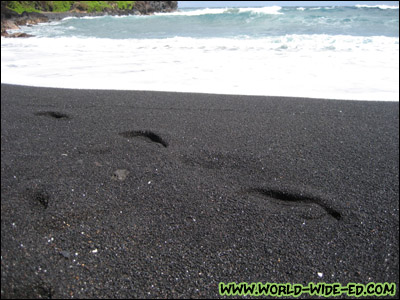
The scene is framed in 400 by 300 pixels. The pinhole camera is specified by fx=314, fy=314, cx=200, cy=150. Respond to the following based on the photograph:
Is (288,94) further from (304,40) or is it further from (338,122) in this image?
(304,40)

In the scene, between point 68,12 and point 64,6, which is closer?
point 68,12

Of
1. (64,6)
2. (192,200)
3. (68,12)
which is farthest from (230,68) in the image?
(64,6)

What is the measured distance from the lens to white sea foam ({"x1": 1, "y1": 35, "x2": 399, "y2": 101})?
3.73m

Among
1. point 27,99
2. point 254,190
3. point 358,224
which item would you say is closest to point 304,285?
point 358,224

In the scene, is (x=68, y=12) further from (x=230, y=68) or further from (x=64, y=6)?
(x=230, y=68)

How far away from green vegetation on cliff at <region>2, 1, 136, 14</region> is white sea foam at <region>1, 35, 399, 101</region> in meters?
26.8

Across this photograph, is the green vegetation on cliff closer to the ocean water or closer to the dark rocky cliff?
the dark rocky cliff

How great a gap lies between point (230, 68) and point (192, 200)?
11.3 ft

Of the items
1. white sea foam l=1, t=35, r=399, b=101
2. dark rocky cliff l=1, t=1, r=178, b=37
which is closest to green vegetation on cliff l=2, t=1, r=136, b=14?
dark rocky cliff l=1, t=1, r=178, b=37

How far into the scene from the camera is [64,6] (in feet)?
111

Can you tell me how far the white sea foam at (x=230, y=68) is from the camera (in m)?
3.73

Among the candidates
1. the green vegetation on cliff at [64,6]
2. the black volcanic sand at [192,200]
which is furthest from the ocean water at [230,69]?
the green vegetation on cliff at [64,6]

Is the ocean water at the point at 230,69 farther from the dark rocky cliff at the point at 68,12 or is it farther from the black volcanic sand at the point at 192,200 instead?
the dark rocky cliff at the point at 68,12

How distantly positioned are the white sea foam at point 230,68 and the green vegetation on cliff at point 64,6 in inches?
1053
